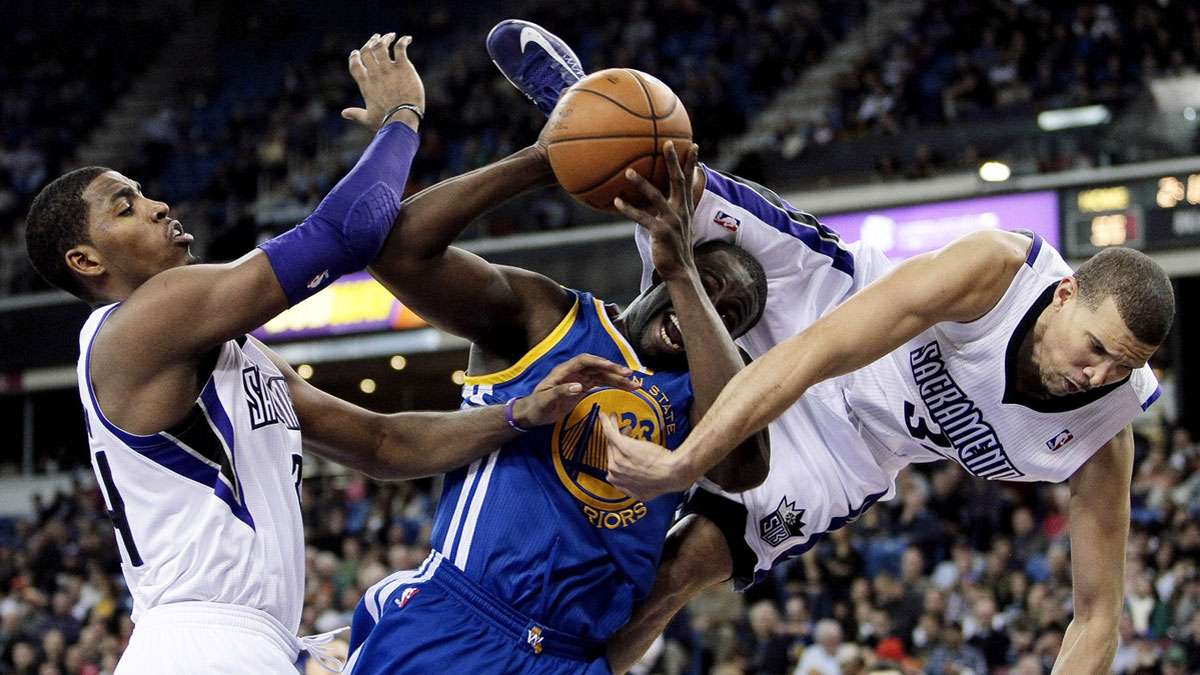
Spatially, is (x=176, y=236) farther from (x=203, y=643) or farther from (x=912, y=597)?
(x=912, y=597)

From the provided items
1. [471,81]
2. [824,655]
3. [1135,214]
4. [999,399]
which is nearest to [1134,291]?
[999,399]

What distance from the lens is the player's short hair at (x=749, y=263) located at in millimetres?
3895

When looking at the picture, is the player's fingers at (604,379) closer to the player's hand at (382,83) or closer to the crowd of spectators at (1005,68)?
the player's hand at (382,83)

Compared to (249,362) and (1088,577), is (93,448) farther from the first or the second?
(1088,577)

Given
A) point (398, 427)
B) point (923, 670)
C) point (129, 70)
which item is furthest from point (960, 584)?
point (129, 70)

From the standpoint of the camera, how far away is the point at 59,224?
3254 mm

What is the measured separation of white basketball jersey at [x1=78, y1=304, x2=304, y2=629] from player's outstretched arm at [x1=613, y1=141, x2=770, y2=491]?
1.15 metres

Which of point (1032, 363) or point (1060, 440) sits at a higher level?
point (1032, 363)

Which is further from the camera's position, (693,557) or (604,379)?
(693,557)

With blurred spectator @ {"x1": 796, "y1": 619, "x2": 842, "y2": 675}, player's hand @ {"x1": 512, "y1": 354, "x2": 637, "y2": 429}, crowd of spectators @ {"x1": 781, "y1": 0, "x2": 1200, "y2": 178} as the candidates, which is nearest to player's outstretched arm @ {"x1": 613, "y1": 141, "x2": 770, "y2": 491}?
player's hand @ {"x1": 512, "y1": 354, "x2": 637, "y2": 429}

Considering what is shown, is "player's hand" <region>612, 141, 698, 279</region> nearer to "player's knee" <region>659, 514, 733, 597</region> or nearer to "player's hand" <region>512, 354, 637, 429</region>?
"player's hand" <region>512, 354, 637, 429</region>

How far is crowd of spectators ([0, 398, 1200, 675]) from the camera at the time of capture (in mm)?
9039

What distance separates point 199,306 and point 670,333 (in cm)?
133

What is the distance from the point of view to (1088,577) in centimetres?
392
